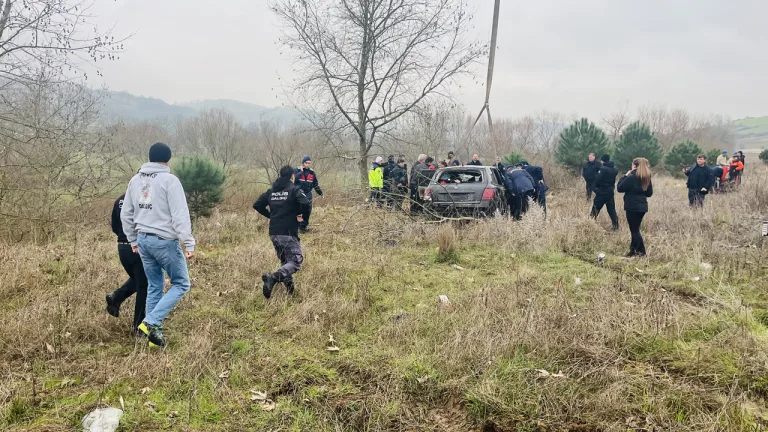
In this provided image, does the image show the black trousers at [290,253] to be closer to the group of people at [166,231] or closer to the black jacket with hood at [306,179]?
the group of people at [166,231]

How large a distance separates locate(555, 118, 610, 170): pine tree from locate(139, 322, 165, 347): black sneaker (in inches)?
793

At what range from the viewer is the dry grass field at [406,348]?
9.43ft

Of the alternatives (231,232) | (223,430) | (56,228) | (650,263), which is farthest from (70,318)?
(650,263)

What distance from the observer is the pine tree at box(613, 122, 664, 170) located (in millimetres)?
21547

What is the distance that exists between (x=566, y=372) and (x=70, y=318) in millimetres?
4746

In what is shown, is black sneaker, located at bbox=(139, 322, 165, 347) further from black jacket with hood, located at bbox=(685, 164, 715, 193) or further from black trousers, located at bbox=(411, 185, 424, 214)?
black jacket with hood, located at bbox=(685, 164, 715, 193)

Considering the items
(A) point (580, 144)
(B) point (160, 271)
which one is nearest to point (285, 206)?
(B) point (160, 271)

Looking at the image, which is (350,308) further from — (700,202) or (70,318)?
(700,202)

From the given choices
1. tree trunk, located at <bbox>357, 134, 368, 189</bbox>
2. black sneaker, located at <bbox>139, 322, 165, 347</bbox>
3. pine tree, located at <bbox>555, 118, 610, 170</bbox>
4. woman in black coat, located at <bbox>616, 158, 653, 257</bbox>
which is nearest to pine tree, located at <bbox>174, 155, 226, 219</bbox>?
tree trunk, located at <bbox>357, 134, 368, 189</bbox>

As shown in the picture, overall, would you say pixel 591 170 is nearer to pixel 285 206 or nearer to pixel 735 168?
pixel 735 168

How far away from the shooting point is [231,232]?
9.80m

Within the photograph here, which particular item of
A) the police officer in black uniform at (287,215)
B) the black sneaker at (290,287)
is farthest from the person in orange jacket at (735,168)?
the black sneaker at (290,287)

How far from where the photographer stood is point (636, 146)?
21.5 meters

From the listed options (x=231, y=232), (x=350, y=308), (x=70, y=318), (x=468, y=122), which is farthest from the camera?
(x=468, y=122)
